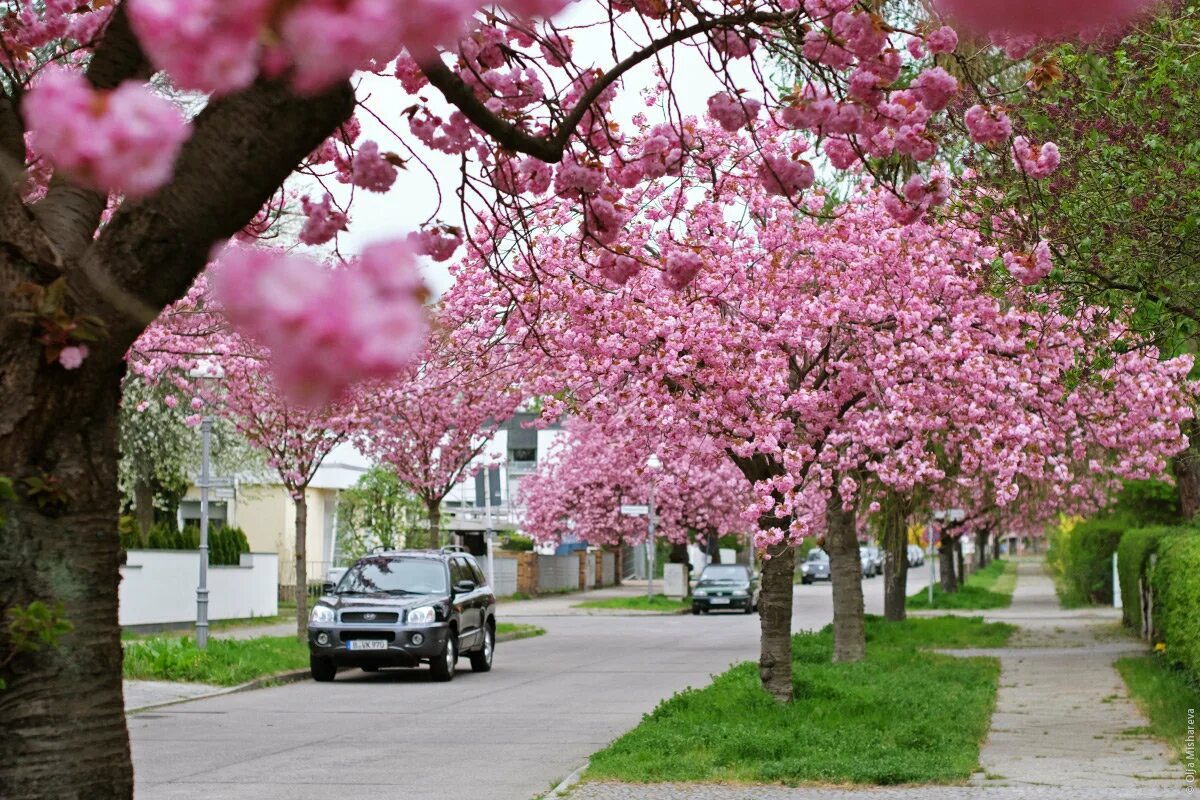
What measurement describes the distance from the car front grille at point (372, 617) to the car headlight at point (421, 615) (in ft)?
0.65

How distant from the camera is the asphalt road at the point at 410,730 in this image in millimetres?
11234

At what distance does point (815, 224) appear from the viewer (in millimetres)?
17062

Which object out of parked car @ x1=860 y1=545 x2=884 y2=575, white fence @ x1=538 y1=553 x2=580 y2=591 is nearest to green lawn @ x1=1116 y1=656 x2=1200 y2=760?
white fence @ x1=538 y1=553 x2=580 y2=591

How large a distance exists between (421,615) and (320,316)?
19.9 meters

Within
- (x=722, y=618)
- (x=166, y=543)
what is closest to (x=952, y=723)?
(x=166, y=543)

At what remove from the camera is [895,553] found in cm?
2692

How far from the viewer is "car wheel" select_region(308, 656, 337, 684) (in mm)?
21672

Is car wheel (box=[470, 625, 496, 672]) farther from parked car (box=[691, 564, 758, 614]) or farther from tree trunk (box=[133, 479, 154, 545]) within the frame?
parked car (box=[691, 564, 758, 614])

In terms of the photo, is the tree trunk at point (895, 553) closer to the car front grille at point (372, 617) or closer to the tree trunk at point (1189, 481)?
the tree trunk at point (1189, 481)

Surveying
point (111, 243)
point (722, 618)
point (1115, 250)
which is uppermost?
point (1115, 250)

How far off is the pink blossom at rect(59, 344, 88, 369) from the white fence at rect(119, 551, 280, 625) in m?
23.9

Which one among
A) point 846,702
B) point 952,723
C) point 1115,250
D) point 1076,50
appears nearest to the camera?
point 1115,250

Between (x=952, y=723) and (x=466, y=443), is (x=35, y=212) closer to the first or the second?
(x=952, y=723)

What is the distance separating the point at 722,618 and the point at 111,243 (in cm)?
4096
